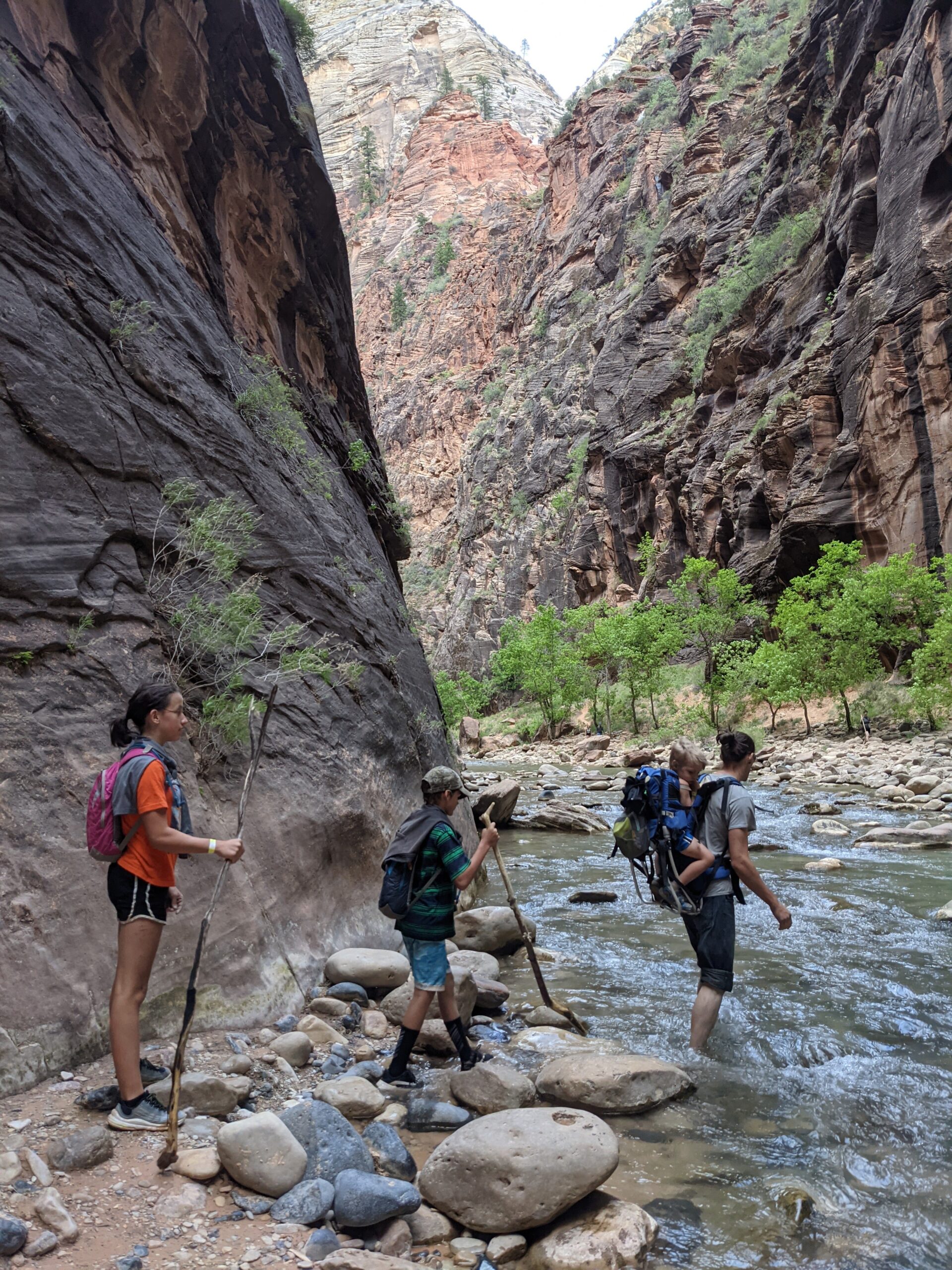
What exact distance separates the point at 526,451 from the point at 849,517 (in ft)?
106

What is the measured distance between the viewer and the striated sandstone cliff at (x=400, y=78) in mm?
102500

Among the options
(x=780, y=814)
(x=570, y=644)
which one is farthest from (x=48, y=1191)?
(x=570, y=644)

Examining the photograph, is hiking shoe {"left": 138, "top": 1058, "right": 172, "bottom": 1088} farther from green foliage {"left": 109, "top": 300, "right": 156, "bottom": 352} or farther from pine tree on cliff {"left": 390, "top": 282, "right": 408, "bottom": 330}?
pine tree on cliff {"left": 390, "top": 282, "right": 408, "bottom": 330}

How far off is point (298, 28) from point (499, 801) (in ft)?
50.6

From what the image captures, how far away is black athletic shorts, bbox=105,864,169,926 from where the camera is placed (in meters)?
3.16

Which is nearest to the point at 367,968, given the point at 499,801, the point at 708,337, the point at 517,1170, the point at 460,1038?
the point at 460,1038

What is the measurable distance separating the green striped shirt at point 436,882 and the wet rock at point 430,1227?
4.60 feet

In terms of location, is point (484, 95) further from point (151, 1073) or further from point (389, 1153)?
point (389, 1153)

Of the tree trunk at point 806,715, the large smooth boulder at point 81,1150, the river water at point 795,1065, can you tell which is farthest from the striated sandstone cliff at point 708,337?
the large smooth boulder at point 81,1150

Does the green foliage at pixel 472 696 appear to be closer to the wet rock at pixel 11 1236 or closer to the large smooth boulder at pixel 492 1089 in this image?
the large smooth boulder at pixel 492 1089

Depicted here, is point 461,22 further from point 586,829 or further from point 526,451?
point 586,829

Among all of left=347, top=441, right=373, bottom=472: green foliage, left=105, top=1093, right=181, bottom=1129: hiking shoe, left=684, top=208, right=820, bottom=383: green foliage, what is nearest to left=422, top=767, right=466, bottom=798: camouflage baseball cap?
left=105, top=1093, right=181, bottom=1129: hiking shoe

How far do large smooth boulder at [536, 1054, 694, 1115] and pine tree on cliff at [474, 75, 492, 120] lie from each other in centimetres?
11040

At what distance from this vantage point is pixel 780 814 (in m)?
14.5
